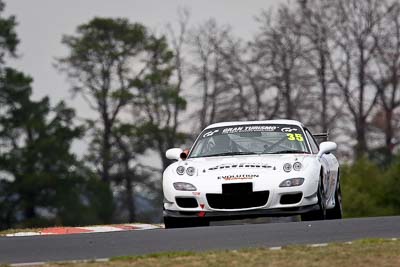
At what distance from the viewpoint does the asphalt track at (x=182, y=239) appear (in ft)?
37.0

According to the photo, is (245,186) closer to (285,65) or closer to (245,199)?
(245,199)

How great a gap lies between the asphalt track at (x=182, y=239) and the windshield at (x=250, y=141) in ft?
8.07

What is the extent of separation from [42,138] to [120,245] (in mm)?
47187

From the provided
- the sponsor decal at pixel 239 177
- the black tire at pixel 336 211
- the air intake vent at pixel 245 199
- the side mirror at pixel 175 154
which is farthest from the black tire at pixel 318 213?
the side mirror at pixel 175 154

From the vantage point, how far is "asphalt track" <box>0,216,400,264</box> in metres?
11.3

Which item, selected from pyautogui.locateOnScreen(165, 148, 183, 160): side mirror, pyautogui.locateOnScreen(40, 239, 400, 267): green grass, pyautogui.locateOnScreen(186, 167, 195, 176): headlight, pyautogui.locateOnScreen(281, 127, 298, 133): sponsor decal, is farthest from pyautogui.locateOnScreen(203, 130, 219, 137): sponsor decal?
pyautogui.locateOnScreen(40, 239, 400, 267): green grass

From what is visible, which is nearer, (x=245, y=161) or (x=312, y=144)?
(x=245, y=161)

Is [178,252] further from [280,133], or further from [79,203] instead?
[79,203]

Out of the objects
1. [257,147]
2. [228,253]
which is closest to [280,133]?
[257,147]

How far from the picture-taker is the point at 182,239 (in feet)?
40.3

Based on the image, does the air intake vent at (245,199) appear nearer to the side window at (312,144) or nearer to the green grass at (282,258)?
the side window at (312,144)

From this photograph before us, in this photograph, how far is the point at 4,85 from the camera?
5825 centimetres

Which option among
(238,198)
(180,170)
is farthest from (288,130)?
(238,198)

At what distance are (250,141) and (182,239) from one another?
4406 mm
